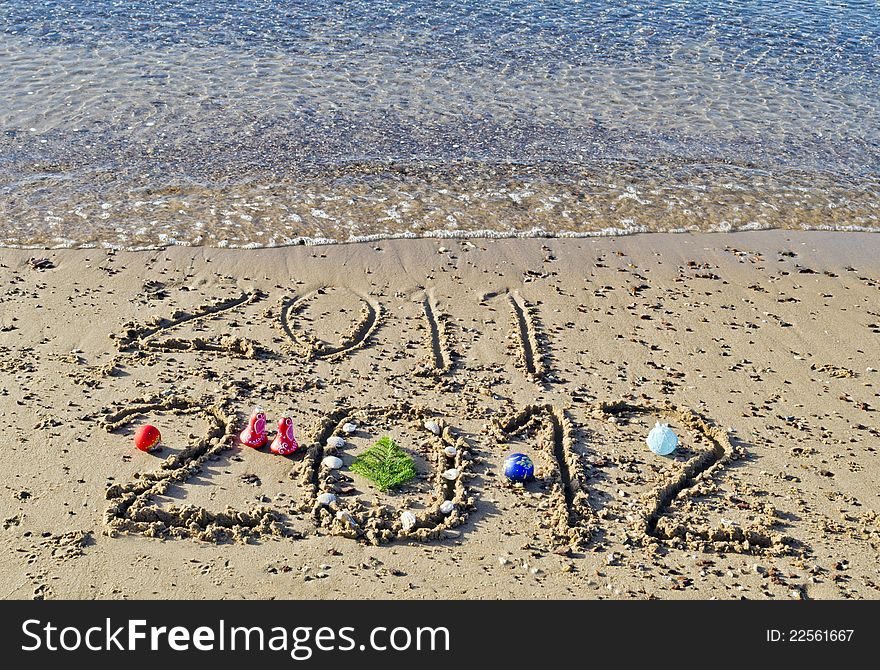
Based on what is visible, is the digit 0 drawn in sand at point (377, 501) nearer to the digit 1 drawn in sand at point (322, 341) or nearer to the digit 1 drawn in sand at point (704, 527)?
the digit 1 drawn in sand at point (322, 341)

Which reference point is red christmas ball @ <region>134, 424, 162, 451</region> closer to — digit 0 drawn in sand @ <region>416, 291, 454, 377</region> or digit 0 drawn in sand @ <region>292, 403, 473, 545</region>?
digit 0 drawn in sand @ <region>292, 403, 473, 545</region>

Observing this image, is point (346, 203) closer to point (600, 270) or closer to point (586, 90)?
point (600, 270)

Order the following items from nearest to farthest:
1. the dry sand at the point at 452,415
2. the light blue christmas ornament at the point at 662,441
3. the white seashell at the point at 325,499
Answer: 1. the dry sand at the point at 452,415
2. the white seashell at the point at 325,499
3. the light blue christmas ornament at the point at 662,441

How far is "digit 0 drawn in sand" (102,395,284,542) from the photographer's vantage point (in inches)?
205

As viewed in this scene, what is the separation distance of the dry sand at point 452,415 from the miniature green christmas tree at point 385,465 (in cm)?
9

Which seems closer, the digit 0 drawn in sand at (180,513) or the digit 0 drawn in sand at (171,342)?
the digit 0 drawn in sand at (180,513)

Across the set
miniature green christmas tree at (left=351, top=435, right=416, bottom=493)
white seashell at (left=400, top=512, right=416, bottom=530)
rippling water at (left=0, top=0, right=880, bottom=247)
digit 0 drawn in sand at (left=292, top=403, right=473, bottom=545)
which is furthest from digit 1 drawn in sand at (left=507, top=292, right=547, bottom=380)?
white seashell at (left=400, top=512, right=416, bottom=530)

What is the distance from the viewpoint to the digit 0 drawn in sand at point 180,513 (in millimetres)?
5203

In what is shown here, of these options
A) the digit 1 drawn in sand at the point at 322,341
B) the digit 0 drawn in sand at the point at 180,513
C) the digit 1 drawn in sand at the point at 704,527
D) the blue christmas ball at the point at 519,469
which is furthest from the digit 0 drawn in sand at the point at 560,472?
the digit 0 drawn in sand at the point at 180,513

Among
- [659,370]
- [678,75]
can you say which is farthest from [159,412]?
[678,75]

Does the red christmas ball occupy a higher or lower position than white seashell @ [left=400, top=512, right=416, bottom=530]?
higher

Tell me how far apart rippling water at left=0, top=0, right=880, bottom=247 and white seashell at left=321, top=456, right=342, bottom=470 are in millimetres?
3952

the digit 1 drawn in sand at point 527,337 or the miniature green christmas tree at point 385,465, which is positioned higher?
the digit 1 drawn in sand at point 527,337

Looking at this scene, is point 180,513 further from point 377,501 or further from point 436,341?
point 436,341
